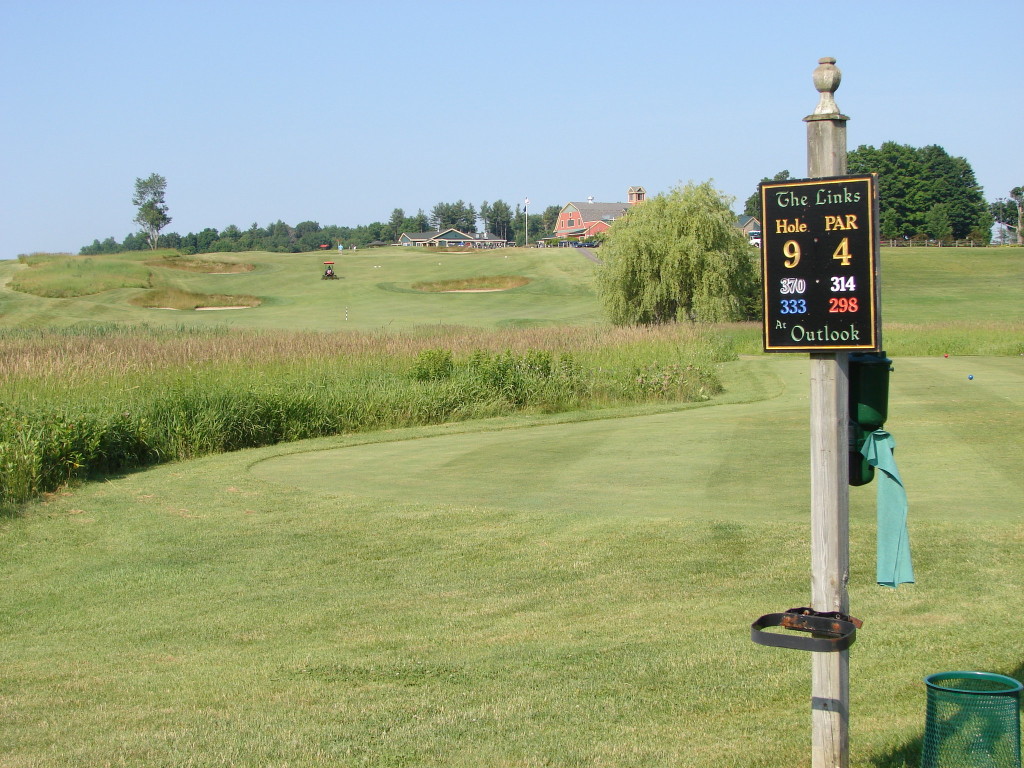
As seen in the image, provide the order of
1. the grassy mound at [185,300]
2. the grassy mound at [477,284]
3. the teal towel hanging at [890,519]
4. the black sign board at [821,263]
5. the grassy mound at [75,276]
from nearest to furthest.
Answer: the black sign board at [821,263] < the teal towel hanging at [890,519] < the grassy mound at [185,300] < the grassy mound at [75,276] < the grassy mound at [477,284]

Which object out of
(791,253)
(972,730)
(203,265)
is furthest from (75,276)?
(972,730)

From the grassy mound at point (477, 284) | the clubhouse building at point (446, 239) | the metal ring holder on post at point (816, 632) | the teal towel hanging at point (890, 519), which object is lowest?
the metal ring holder on post at point (816, 632)

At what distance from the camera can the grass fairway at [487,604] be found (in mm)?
4531

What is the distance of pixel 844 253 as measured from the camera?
354 centimetres

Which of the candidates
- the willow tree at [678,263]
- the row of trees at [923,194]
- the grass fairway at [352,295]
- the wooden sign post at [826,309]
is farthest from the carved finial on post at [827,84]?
the row of trees at [923,194]

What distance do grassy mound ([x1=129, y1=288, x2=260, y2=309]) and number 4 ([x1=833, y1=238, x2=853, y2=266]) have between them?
54.4 meters

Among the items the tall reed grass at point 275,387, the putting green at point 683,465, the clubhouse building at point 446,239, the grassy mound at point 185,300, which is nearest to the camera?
the putting green at point 683,465

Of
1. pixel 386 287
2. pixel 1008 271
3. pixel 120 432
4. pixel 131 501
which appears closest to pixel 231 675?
pixel 131 501

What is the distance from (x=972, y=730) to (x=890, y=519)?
779 mm

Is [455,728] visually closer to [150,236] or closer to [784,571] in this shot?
[784,571]

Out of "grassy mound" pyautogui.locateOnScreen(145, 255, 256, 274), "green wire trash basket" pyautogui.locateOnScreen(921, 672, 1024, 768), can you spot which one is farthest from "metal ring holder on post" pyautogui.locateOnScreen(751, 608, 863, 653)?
"grassy mound" pyautogui.locateOnScreen(145, 255, 256, 274)

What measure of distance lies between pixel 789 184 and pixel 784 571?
4.71m

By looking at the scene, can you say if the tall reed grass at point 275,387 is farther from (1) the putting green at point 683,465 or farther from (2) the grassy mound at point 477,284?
(2) the grassy mound at point 477,284

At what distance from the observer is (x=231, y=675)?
226 inches
